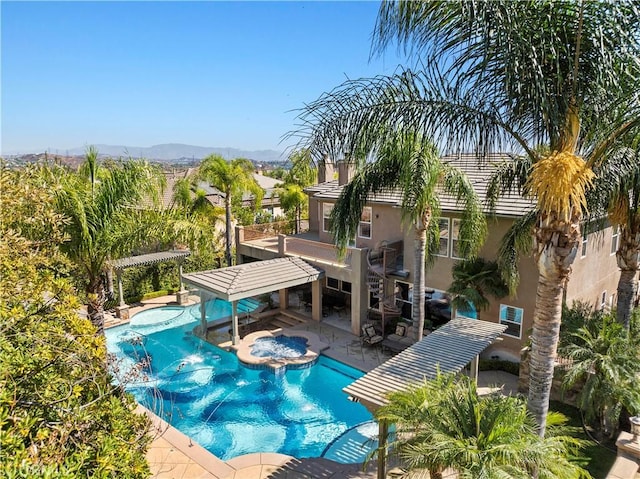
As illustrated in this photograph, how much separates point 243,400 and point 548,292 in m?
11.9

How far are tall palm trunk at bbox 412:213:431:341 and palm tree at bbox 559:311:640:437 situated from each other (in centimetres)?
473

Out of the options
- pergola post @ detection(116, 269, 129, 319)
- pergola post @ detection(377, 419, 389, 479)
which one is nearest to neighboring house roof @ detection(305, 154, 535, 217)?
pergola post @ detection(377, 419, 389, 479)

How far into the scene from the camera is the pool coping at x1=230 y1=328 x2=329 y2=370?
58.9 ft

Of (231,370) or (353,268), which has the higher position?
(353,268)

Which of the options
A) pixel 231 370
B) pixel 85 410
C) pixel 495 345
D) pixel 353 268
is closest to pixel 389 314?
pixel 353 268

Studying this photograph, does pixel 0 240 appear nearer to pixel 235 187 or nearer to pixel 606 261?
pixel 235 187

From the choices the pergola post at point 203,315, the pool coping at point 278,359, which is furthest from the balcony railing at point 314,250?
the pergola post at point 203,315

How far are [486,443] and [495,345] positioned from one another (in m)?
11.4

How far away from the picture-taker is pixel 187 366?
60.2ft

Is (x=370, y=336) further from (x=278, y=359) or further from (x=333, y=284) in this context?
(x=333, y=284)

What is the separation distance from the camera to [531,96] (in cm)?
698

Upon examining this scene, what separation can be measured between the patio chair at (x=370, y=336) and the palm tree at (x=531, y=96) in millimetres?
Result: 11298

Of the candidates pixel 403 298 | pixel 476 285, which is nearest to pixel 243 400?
pixel 403 298

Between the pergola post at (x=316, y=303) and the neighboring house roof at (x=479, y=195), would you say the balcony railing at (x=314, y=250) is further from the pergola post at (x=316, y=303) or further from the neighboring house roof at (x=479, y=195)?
the neighboring house roof at (x=479, y=195)
